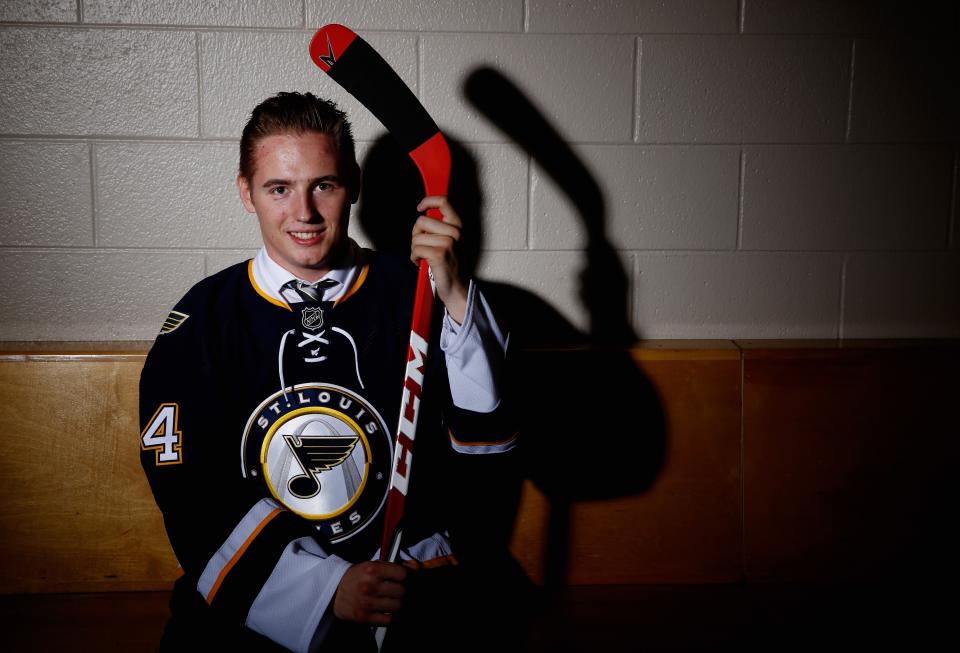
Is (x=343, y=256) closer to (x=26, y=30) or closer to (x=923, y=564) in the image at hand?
(x=26, y=30)

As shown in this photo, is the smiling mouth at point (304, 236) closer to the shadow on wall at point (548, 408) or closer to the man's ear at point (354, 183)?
the man's ear at point (354, 183)

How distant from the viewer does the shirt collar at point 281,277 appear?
1048mm

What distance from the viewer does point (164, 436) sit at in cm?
96

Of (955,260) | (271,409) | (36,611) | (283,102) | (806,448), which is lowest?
(36,611)

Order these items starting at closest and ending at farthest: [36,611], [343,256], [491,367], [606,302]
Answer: [491,367], [343,256], [36,611], [606,302]

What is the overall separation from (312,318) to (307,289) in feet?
0.16

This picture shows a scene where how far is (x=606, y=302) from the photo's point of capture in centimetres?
146

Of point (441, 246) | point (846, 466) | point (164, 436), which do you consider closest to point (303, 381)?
point (164, 436)

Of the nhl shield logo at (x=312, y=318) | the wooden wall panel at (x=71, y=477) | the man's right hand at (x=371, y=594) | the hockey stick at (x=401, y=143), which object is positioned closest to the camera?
the man's right hand at (x=371, y=594)

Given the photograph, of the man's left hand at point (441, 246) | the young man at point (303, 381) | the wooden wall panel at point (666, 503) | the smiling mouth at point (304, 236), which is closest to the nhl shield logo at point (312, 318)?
the young man at point (303, 381)

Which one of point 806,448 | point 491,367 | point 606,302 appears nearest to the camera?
point 491,367

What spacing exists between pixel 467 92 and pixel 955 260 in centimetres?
116

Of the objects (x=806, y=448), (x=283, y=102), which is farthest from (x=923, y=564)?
(x=283, y=102)

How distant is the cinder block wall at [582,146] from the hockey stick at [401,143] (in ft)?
1.42
